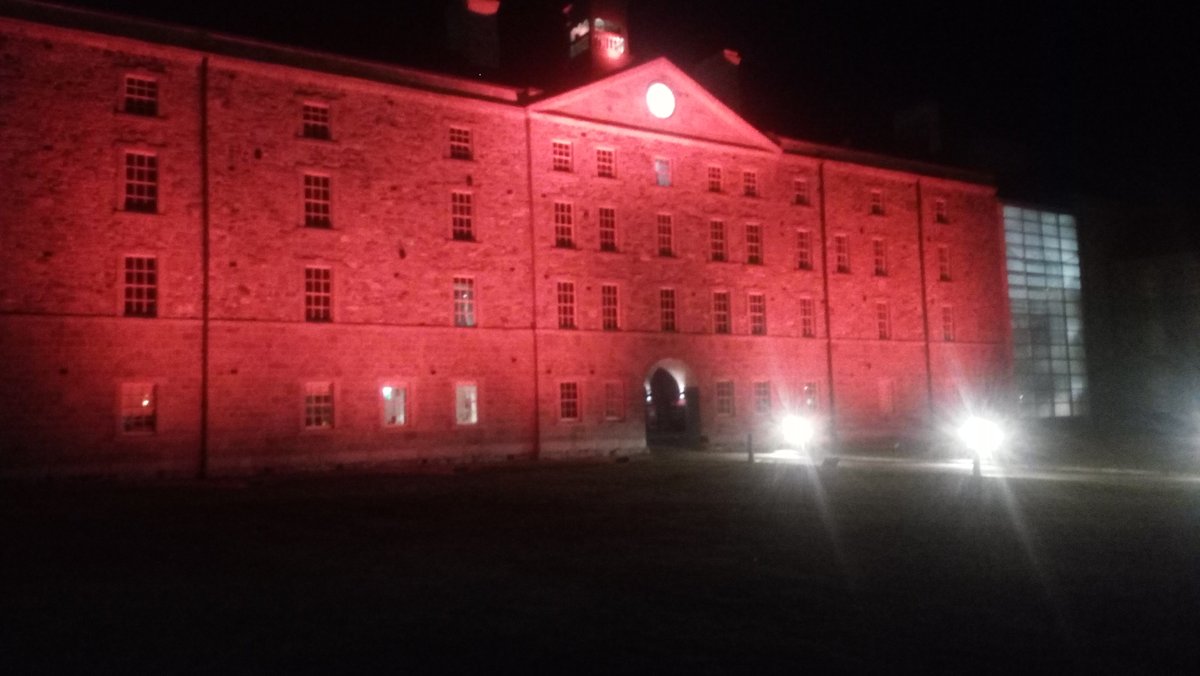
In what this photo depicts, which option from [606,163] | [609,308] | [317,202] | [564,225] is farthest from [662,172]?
[317,202]

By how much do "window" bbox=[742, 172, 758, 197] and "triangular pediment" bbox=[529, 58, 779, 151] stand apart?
1.18 m

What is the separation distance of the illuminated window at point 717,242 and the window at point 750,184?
76.4 inches

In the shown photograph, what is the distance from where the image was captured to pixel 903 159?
4728cm

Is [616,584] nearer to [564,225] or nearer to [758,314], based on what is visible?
[564,225]

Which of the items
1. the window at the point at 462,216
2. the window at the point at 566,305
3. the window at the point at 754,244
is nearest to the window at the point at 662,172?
the window at the point at 754,244

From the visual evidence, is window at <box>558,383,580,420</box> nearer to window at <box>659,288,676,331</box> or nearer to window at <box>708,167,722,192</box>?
window at <box>659,288,676,331</box>

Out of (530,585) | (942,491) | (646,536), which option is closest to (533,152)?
(942,491)

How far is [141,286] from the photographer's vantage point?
2867 centimetres

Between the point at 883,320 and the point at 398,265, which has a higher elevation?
the point at 398,265

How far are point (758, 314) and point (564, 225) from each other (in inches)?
389

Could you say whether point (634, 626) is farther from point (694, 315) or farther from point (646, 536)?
point (694, 315)

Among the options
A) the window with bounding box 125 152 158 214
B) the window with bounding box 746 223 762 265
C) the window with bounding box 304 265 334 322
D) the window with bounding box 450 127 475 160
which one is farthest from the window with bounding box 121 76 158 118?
the window with bounding box 746 223 762 265

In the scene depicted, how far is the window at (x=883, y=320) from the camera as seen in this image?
151ft

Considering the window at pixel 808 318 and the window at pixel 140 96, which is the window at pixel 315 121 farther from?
the window at pixel 808 318
